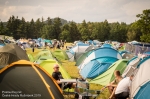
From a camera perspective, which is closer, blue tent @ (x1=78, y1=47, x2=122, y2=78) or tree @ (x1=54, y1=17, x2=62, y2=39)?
blue tent @ (x1=78, y1=47, x2=122, y2=78)

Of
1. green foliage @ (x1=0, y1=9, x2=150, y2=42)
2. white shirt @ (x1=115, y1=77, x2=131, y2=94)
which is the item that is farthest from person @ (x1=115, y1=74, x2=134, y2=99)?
green foliage @ (x1=0, y1=9, x2=150, y2=42)

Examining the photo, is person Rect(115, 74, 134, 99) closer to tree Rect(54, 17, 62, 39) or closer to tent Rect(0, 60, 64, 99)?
tent Rect(0, 60, 64, 99)

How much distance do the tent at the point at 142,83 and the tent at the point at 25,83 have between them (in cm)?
223

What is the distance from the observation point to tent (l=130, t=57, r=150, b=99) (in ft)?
19.2

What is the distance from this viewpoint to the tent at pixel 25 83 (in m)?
5.34

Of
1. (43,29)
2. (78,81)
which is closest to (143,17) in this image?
(78,81)

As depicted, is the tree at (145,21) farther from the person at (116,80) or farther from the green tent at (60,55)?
the person at (116,80)

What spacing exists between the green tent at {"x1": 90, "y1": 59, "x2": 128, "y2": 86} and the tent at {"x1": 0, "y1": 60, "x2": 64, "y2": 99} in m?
4.30

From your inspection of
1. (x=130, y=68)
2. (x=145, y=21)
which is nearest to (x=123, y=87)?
(x=130, y=68)

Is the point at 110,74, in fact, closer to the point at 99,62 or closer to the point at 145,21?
the point at 99,62

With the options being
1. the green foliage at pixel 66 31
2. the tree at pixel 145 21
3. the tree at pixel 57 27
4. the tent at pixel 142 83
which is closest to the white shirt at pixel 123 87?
the tent at pixel 142 83

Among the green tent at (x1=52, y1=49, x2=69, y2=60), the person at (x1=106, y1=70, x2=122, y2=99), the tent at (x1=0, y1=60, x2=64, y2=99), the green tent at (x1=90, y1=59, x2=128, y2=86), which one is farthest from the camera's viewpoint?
the green tent at (x1=52, y1=49, x2=69, y2=60)

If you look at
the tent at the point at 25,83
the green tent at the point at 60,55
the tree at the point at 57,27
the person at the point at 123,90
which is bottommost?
the green tent at the point at 60,55

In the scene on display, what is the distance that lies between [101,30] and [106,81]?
252 feet
